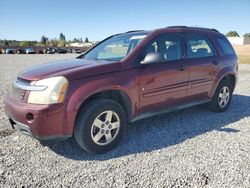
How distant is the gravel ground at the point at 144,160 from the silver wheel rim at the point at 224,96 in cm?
89

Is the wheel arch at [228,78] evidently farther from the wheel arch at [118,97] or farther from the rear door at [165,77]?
the wheel arch at [118,97]

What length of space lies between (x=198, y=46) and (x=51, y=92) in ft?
10.5

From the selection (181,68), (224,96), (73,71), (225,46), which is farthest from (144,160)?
(225,46)

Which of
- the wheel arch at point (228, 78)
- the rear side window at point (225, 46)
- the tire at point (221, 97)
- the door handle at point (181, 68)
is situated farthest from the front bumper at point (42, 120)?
the rear side window at point (225, 46)

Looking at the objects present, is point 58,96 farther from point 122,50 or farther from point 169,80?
point 169,80

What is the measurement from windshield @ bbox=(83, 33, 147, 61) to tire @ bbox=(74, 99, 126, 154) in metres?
0.89

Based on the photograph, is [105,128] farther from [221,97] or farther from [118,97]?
[221,97]

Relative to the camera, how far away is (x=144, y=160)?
337 centimetres

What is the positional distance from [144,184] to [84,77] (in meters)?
1.57

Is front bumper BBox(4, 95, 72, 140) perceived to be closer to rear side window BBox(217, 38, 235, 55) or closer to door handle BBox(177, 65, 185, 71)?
door handle BBox(177, 65, 185, 71)

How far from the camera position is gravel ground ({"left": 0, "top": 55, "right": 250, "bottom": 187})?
2895 millimetres

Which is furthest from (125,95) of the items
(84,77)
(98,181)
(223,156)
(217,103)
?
(217,103)

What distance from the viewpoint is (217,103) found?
546 centimetres

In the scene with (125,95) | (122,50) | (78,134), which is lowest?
(78,134)
